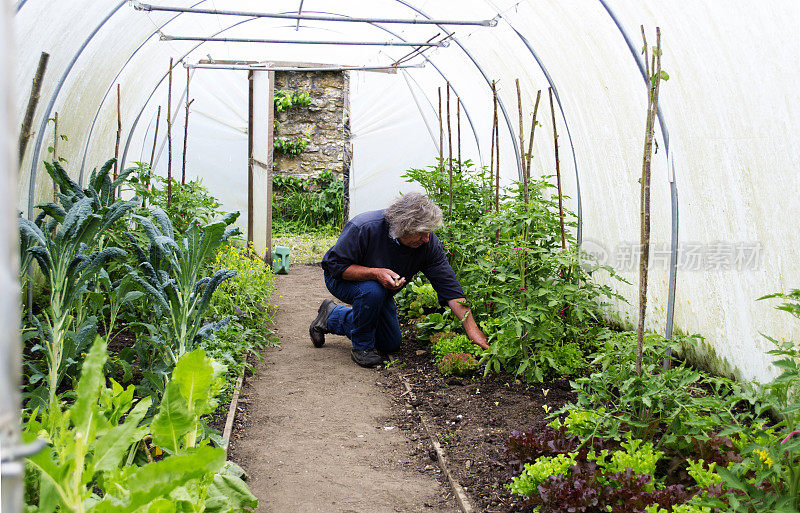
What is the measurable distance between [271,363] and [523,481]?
2.95 m

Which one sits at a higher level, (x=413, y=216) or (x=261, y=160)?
(x=261, y=160)

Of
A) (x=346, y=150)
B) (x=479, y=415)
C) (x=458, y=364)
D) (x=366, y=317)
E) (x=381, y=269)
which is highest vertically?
(x=346, y=150)

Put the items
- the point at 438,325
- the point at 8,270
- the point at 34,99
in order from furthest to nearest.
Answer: the point at 438,325, the point at 34,99, the point at 8,270

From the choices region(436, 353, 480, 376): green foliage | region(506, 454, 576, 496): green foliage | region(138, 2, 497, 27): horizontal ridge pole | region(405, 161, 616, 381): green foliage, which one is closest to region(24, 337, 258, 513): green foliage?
region(506, 454, 576, 496): green foliage

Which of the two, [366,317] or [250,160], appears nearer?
[366,317]

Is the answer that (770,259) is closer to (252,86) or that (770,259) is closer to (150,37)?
(150,37)

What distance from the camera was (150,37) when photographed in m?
7.41

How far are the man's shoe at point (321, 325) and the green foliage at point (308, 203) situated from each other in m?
6.52

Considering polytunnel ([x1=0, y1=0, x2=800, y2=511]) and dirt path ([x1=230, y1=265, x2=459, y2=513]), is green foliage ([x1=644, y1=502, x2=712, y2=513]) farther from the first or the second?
polytunnel ([x1=0, y1=0, x2=800, y2=511])

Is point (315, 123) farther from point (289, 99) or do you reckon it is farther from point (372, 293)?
point (372, 293)

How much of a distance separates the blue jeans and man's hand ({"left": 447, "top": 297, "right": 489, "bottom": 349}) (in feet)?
1.97

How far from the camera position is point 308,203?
40.7ft

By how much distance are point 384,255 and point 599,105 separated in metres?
2.27

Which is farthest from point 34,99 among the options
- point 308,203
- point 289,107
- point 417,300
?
point 289,107
